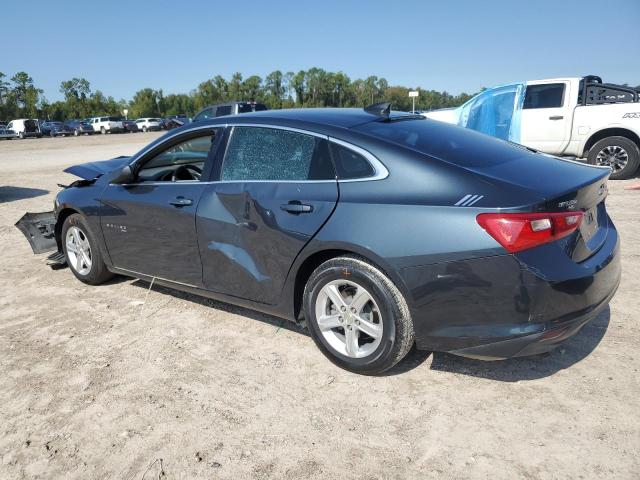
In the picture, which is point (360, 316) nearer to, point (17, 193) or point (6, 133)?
point (17, 193)

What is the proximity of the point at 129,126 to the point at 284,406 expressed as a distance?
5768cm

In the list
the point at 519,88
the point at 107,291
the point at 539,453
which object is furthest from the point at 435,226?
the point at 519,88

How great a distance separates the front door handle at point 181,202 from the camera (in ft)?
12.1

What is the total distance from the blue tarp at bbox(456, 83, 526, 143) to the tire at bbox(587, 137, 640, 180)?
147 cm

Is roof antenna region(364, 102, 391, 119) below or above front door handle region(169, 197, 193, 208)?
above

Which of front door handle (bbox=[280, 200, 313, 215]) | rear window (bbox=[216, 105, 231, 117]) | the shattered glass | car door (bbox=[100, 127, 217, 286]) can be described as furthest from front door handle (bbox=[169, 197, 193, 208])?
rear window (bbox=[216, 105, 231, 117])

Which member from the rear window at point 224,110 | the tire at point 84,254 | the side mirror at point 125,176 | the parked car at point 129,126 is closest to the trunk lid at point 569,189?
the side mirror at point 125,176

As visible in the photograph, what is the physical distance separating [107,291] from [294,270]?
246 cm

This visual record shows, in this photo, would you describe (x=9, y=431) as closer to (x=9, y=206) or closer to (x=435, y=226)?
(x=435, y=226)

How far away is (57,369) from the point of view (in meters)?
3.34

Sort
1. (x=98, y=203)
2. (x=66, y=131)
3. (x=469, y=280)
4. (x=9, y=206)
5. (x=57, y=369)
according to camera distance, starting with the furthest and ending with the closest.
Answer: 1. (x=66, y=131)
2. (x=9, y=206)
3. (x=98, y=203)
4. (x=57, y=369)
5. (x=469, y=280)

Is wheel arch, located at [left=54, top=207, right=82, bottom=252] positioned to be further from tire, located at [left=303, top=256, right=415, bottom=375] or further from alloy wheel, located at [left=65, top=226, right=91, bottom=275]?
tire, located at [left=303, top=256, right=415, bottom=375]

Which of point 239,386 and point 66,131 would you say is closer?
point 239,386

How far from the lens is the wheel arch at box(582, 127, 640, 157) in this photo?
30.1 ft
